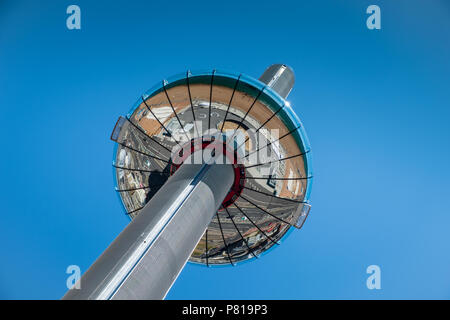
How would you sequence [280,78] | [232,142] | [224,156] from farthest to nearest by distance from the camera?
[280,78], [232,142], [224,156]

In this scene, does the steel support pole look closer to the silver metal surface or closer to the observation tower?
the observation tower

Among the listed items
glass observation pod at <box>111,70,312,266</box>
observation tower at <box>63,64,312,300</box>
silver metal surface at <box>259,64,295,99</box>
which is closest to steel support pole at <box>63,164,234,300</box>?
observation tower at <box>63,64,312,300</box>

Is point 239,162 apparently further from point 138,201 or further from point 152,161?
point 138,201

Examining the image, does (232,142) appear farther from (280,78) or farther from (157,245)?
(280,78)

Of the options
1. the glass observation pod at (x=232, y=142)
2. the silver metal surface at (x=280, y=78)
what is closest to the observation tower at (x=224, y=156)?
the glass observation pod at (x=232, y=142)

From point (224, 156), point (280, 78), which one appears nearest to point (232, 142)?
point (224, 156)
